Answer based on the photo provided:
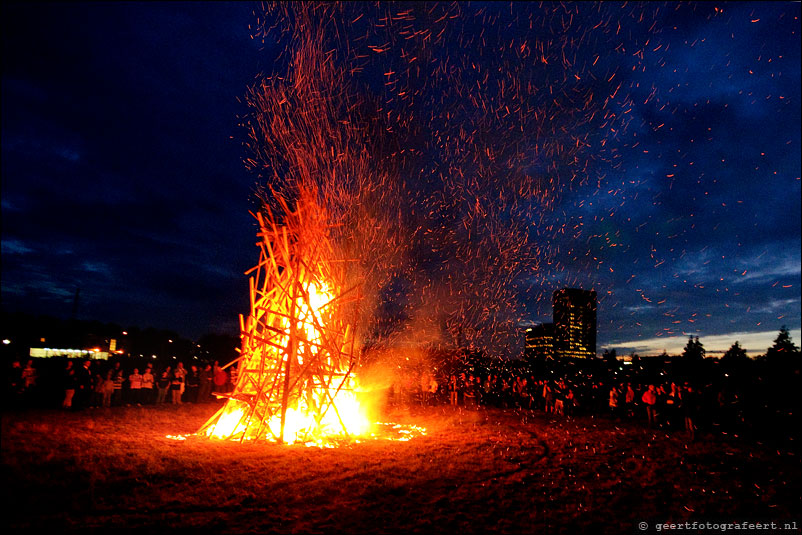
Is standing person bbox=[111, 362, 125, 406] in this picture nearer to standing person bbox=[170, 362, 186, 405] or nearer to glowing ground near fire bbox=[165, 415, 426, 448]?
standing person bbox=[170, 362, 186, 405]

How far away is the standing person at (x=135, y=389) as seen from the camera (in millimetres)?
13883

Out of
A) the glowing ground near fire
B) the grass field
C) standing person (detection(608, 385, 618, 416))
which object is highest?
standing person (detection(608, 385, 618, 416))

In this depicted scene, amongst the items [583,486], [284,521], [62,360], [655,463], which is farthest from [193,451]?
[655,463]

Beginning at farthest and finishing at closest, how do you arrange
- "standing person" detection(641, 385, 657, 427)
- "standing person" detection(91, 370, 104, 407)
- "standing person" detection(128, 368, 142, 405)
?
"standing person" detection(128, 368, 142, 405) → "standing person" detection(641, 385, 657, 427) → "standing person" detection(91, 370, 104, 407)

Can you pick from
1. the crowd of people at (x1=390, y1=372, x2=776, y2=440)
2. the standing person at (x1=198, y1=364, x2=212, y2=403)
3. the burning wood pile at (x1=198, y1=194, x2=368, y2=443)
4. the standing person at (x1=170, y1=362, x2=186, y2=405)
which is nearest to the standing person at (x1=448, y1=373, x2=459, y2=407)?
the crowd of people at (x1=390, y1=372, x2=776, y2=440)

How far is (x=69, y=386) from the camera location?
12.0 meters

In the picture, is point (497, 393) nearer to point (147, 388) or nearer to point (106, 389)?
point (147, 388)

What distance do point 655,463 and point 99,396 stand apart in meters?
14.0

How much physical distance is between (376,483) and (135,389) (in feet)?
36.1

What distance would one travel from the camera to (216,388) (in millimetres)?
16547

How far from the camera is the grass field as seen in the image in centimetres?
488

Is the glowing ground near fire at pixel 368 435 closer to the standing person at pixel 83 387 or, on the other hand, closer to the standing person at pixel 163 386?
the standing person at pixel 83 387

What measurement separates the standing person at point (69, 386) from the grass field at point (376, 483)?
1555 mm

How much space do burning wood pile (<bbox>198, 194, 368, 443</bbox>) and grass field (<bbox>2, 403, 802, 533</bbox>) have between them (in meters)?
0.96
